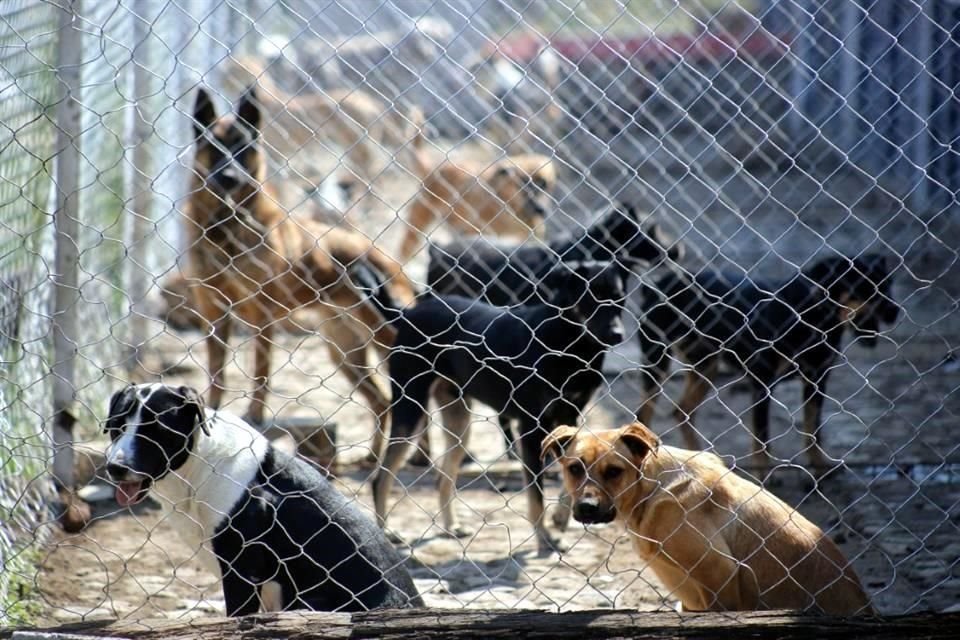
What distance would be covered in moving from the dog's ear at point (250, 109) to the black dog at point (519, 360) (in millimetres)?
1291

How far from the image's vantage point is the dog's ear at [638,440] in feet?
12.0

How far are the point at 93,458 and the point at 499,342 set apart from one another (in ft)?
5.88

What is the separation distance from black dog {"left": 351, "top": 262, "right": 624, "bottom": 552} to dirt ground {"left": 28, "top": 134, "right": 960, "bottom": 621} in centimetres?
17

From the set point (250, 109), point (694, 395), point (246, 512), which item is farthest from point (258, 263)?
point (246, 512)

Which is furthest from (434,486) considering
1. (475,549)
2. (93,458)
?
(93,458)

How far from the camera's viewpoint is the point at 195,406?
3627 mm

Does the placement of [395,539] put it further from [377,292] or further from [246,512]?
[246,512]

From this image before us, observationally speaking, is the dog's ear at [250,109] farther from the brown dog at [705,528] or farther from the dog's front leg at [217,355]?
the brown dog at [705,528]

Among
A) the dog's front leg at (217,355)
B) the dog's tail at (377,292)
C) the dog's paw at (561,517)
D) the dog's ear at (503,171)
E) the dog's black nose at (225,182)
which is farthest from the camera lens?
the dog's ear at (503,171)

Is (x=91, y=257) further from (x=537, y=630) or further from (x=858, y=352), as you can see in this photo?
(x=858, y=352)

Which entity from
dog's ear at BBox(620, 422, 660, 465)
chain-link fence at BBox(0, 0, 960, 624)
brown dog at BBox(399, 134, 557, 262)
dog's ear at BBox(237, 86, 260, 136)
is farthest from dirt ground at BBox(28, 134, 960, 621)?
brown dog at BBox(399, 134, 557, 262)

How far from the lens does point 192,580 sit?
446cm

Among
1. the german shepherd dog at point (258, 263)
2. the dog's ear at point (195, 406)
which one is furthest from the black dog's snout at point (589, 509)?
the german shepherd dog at point (258, 263)

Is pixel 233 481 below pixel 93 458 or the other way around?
the other way around
